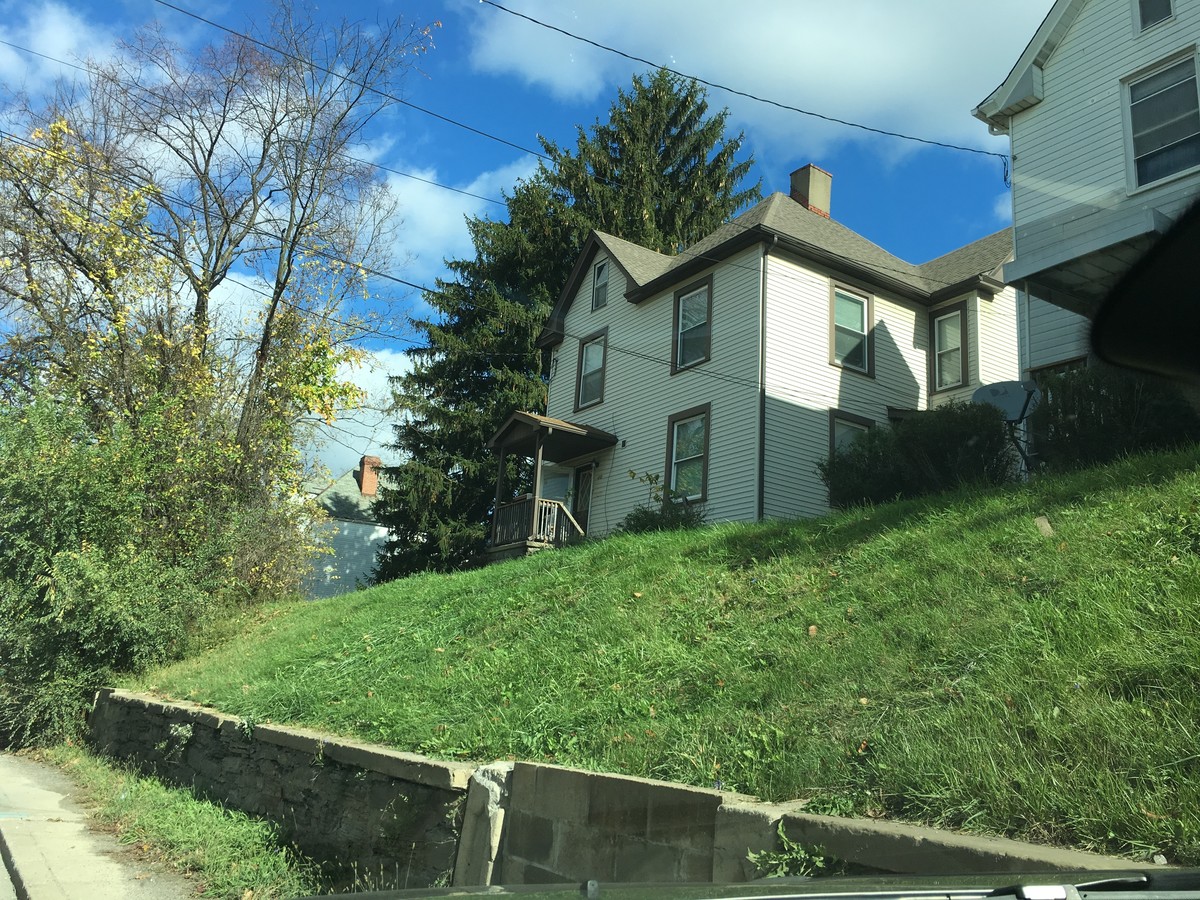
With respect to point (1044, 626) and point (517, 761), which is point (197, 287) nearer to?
point (517, 761)

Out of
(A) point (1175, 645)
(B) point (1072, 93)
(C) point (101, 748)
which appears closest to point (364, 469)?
(C) point (101, 748)

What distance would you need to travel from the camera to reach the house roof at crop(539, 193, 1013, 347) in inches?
738

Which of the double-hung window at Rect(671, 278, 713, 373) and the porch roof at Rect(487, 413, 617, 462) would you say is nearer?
the double-hung window at Rect(671, 278, 713, 373)

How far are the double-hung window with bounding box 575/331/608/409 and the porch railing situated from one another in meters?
3.12

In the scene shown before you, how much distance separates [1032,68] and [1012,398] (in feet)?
21.7

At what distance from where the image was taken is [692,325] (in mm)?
19812

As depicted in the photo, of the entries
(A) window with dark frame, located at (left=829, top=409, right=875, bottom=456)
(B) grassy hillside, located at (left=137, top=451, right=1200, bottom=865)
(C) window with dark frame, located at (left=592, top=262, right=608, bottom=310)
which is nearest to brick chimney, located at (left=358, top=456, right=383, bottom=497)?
(C) window with dark frame, located at (left=592, top=262, right=608, bottom=310)

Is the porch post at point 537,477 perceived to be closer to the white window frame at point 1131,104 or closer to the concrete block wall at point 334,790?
the concrete block wall at point 334,790

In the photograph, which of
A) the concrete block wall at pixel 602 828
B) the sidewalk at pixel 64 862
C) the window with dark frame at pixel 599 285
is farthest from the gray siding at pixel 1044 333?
the sidewalk at pixel 64 862

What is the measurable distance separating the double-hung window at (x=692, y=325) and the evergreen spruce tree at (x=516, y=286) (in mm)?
10026

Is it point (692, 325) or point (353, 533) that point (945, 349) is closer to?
point (692, 325)

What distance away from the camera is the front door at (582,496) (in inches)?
842

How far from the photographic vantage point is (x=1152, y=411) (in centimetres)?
934

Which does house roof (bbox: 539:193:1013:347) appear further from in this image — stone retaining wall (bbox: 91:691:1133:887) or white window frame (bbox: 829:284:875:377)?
stone retaining wall (bbox: 91:691:1133:887)
